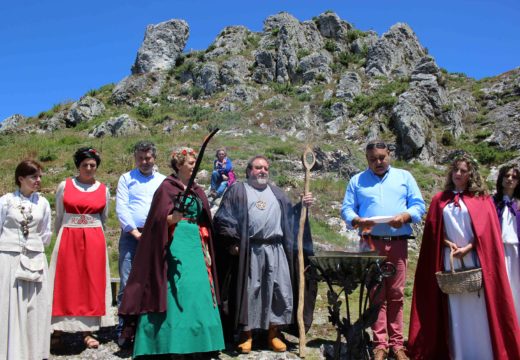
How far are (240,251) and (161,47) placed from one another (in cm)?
4196

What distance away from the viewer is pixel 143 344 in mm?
4121

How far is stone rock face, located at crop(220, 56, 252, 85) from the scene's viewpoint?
3638 centimetres

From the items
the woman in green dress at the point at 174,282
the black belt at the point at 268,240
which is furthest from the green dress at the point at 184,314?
the black belt at the point at 268,240

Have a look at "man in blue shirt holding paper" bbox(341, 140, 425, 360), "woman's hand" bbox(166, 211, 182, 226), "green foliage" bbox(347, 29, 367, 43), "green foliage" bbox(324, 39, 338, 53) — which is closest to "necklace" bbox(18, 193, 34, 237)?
"woman's hand" bbox(166, 211, 182, 226)

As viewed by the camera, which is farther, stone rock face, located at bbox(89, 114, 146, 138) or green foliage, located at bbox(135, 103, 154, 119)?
green foliage, located at bbox(135, 103, 154, 119)

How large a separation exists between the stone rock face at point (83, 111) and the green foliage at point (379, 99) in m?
17.7

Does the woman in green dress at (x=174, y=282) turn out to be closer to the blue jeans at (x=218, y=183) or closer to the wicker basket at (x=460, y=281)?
the wicker basket at (x=460, y=281)

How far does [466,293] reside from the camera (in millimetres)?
4199

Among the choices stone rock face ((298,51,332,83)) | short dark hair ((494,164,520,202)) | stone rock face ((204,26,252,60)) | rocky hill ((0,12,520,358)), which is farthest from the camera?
stone rock face ((204,26,252,60))

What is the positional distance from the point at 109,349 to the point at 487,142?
80.2 feet

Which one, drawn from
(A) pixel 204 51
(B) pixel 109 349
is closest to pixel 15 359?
(B) pixel 109 349

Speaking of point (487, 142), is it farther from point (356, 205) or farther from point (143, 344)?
point (143, 344)

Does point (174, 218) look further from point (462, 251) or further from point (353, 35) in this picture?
point (353, 35)

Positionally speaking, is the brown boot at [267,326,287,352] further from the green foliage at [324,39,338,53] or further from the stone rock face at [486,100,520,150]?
the green foliage at [324,39,338,53]
